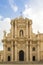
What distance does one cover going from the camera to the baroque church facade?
52.3 m

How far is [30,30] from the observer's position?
2096 inches

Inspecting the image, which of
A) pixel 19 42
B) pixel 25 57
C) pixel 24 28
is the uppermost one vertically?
pixel 24 28

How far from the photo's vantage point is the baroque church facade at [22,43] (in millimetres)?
52281

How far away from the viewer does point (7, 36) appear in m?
53.3

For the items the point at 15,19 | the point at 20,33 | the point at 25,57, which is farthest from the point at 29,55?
the point at 15,19

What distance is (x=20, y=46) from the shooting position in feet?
174

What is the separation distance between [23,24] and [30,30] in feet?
7.05

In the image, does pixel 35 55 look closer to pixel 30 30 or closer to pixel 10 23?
pixel 30 30

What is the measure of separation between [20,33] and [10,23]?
3.29 meters

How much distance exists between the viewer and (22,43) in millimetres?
52969

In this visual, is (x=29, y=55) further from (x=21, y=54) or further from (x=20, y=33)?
(x=20, y=33)

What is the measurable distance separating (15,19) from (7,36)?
4339 millimetres

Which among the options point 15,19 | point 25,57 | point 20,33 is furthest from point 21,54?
point 15,19

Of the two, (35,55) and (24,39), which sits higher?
(24,39)
